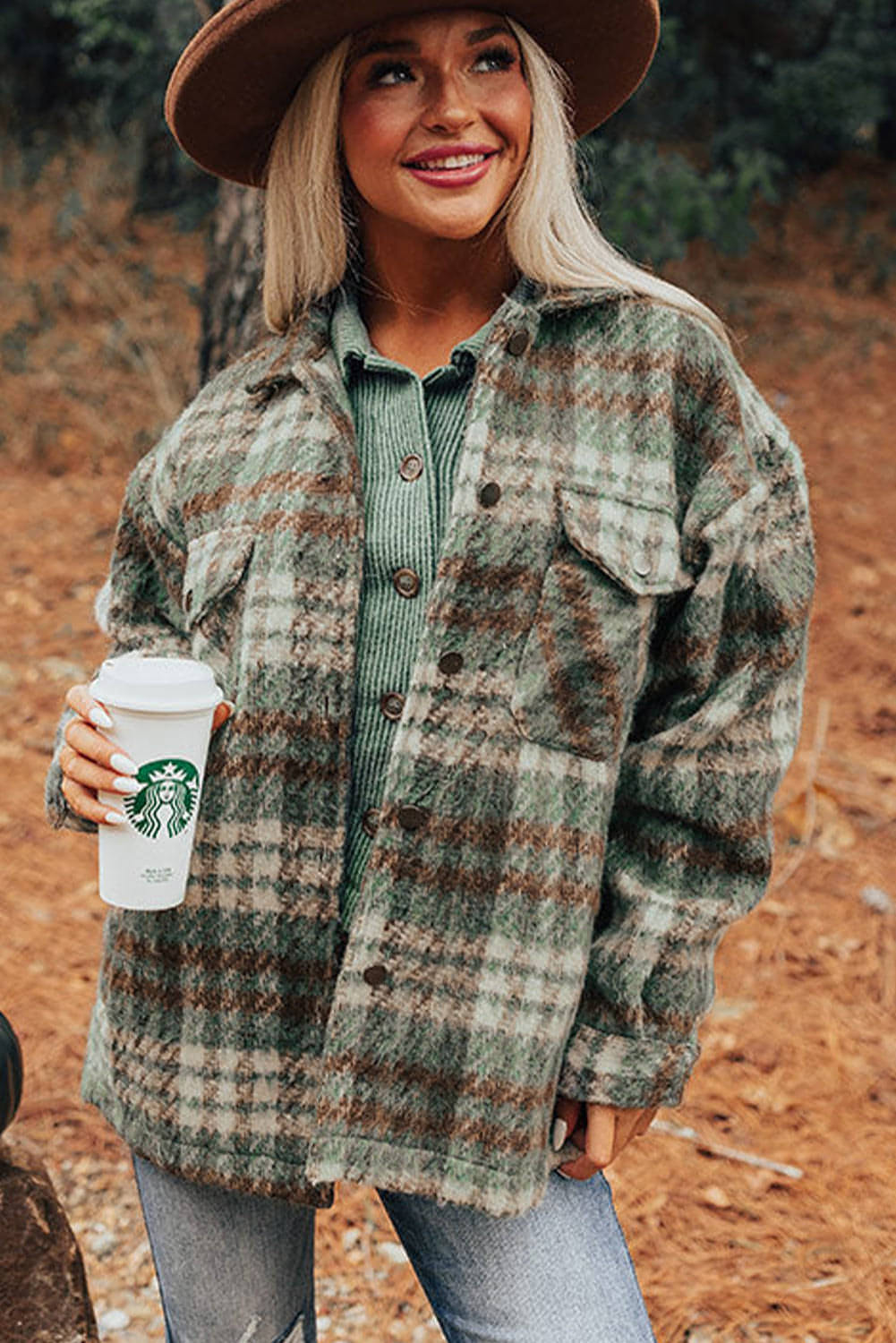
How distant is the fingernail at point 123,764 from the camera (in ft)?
5.22

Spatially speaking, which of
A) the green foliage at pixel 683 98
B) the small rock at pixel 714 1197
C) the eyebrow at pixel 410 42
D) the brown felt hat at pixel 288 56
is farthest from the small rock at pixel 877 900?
the eyebrow at pixel 410 42

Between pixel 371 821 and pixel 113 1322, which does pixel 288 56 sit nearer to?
A: pixel 371 821

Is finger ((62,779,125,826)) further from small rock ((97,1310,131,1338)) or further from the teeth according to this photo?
small rock ((97,1310,131,1338))

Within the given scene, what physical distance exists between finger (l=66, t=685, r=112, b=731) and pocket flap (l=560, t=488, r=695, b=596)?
0.57 meters

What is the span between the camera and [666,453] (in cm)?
173

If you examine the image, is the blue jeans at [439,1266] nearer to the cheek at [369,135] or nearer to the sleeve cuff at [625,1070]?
the sleeve cuff at [625,1070]

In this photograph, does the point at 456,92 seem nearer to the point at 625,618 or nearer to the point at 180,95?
the point at 180,95

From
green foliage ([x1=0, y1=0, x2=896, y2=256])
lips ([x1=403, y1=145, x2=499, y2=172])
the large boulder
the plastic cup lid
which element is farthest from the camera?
green foliage ([x1=0, y1=0, x2=896, y2=256])

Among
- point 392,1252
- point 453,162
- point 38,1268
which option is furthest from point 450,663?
point 392,1252

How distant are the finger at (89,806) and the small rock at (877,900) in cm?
303

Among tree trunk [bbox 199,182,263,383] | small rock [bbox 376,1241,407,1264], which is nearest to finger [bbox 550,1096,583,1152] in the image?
small rock [bbox 376,1241,407,1264]

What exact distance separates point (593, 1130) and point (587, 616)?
2.04 feet

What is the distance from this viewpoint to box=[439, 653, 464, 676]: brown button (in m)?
1.70

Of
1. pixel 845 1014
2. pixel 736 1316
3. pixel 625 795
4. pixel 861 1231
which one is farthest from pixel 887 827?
pixel 625 795
